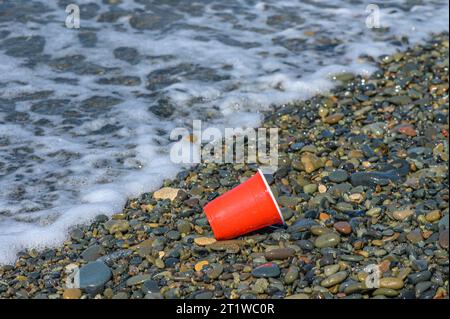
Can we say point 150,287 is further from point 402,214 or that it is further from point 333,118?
point 333,118

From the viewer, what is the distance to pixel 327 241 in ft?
11.5

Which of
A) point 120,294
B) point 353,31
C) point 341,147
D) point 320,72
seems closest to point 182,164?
point 341,147

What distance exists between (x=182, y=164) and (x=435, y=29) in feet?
10.6

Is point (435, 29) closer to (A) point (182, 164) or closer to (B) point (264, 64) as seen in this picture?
(B) point (264, 64)

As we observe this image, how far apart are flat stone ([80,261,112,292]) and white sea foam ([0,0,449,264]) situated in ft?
1.33

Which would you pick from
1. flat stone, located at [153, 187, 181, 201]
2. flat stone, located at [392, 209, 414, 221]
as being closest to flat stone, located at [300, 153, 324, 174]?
flat stone, located at [392, 209, 414, 221]

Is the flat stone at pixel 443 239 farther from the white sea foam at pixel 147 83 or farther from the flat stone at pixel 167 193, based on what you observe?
the white sea foam at pixel 147 83

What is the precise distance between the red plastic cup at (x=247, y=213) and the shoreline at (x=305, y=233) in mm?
77

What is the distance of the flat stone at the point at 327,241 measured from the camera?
3486 mm

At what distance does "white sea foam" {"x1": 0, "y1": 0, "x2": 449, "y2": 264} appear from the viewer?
13.7 feet

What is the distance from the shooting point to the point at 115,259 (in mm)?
3506

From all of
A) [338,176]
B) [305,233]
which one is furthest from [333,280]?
[338,176]

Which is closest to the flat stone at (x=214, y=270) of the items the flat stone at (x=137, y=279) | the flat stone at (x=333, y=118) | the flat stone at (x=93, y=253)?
the flat stone at (x=137, y=279)

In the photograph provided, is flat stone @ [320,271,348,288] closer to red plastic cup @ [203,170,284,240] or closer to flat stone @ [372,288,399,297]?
flat stone @ [372,288,399,297]
